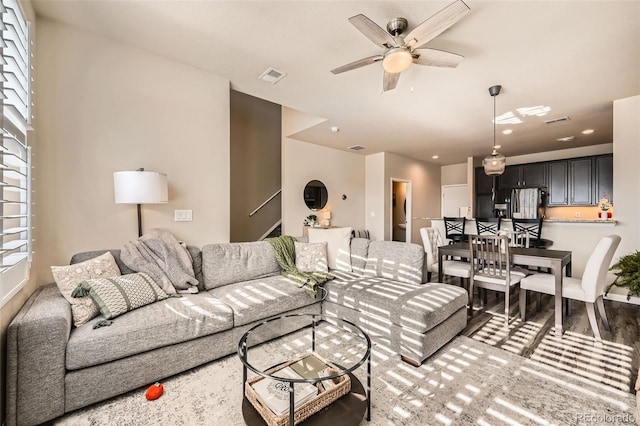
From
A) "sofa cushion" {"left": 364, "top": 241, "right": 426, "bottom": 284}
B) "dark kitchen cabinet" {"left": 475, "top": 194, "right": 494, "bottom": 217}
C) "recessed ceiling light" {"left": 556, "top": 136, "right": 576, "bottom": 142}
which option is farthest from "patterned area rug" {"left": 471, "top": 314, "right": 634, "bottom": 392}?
"dark kitchen cabinet" {"left": 475, "top": 194, "right": 494, "bottom": 217}

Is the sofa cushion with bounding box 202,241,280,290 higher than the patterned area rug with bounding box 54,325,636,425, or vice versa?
the sofa cushion with bounding box 202,241,280,290

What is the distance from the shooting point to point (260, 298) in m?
2.38

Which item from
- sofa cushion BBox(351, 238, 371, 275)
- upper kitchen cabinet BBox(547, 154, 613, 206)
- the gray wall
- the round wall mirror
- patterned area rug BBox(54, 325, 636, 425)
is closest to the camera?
patterned area rug BBox(54, 325, 636, 425)

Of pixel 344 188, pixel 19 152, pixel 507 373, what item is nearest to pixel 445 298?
pixel 507 373

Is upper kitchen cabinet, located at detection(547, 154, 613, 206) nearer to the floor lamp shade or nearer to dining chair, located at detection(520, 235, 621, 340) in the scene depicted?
dining chair, located at detection(520, 235, 621, 340)

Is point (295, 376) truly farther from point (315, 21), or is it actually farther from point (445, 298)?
point (315, 21)

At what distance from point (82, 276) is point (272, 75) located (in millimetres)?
2591

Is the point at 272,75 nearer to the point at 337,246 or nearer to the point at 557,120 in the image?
the point at 337,246

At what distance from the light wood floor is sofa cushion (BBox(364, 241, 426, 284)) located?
2.37 ft

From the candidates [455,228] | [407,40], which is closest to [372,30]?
[407,40]

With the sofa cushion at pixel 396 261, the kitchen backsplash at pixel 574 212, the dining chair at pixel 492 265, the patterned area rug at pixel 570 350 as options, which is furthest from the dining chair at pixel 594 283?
the kitchen backsplash at pixel 574 212

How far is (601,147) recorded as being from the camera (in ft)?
19.3

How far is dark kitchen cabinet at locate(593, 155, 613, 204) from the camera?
17.6 feet

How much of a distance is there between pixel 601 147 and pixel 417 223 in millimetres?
4137
